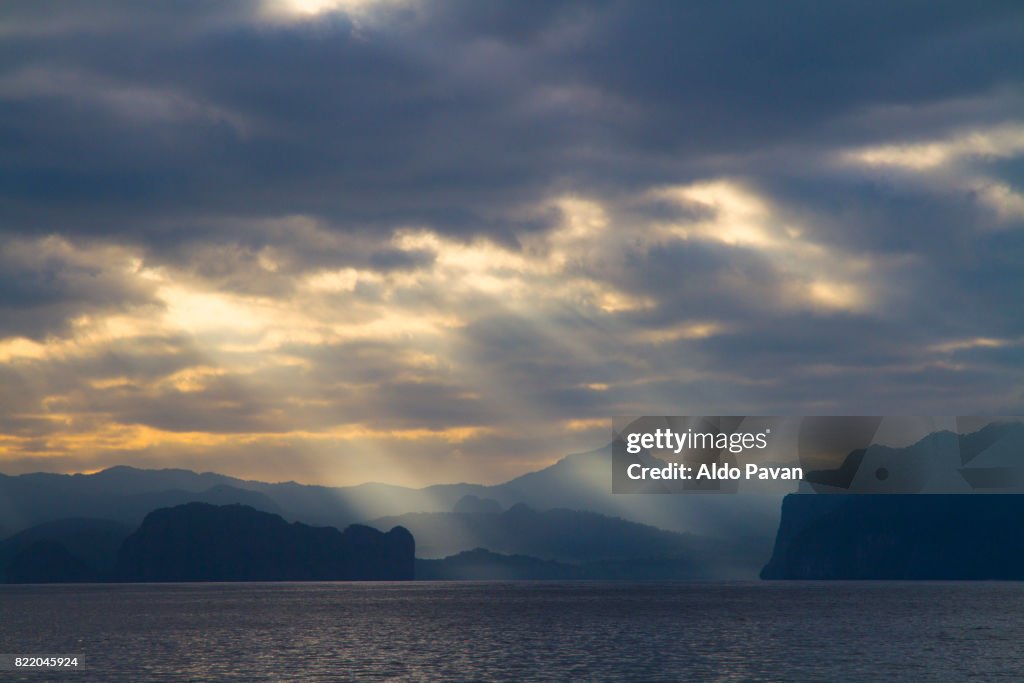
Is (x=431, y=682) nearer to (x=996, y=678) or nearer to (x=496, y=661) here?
(x=496, y=661)

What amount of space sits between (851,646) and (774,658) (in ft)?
73.8

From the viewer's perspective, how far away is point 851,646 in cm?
13962

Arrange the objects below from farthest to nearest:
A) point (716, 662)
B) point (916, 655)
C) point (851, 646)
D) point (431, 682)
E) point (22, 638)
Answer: point (22, 638), point (851, 646), point (916, 655), point (716, 662), point (431, 682)

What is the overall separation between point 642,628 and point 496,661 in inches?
2444

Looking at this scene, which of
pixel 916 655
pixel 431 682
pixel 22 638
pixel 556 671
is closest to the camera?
pixel 431 682

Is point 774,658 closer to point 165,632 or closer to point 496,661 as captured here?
point 496,661

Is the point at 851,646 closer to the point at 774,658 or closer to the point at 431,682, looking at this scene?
the point at 774,658

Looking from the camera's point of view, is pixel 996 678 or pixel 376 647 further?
pixel 376 647

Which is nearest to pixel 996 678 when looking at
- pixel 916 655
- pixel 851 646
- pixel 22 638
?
pixel 916 655

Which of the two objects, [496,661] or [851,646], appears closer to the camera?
[496,661]

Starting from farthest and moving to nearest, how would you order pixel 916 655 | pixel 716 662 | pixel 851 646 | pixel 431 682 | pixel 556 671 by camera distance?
pixel 851 646 < pixel 916 655 < pixel 716 662 < pixel 556 671 < pixel 431 682

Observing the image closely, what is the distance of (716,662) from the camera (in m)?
118

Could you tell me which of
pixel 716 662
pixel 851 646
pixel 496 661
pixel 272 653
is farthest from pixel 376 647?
pixel 851 646

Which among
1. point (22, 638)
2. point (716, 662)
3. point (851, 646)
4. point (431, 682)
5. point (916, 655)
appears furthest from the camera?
point (22, 638)
